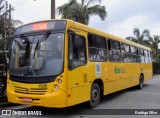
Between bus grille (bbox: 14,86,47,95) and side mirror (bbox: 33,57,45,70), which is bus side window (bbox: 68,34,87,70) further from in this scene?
bus grille (bbox: 14,86,47,95)

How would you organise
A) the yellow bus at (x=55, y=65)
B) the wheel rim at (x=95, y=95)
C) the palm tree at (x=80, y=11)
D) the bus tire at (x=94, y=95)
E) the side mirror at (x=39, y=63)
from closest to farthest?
the yellow bus at (x=55, y=65)
the side mirror at (x=39, y=63)
the bus tire at (x=94, y=95)
the wheel rim at (x=95, y=95)
the palm tree at (x=80, y=11)

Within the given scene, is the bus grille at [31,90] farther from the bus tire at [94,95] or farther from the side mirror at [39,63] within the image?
the bus tire at [94,95]

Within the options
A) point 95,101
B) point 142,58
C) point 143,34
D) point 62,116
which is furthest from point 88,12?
point 143,34

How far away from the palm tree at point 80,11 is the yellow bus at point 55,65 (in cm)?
1374

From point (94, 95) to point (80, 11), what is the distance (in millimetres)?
15279

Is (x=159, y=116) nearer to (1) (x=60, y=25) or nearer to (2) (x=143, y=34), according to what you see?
(1) (x=60, y=25)

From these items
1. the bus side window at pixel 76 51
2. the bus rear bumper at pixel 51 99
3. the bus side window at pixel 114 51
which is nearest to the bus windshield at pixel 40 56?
the bus side window at pixel 76 51

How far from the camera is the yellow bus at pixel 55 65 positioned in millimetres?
8289

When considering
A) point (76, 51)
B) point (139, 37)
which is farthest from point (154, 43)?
point (76, 51)

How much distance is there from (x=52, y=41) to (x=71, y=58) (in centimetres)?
77

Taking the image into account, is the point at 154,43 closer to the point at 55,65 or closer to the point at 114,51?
the point at 114,51

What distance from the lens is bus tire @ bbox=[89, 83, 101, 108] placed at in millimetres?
10133

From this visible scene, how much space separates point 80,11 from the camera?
80.8 ft

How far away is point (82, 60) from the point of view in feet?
30.9
